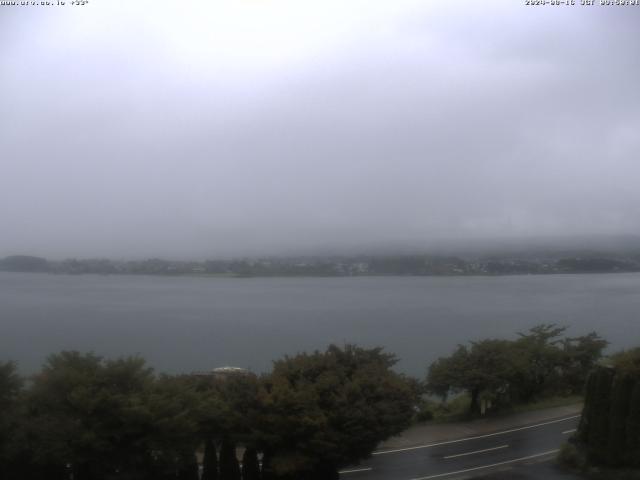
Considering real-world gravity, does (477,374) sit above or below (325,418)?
below

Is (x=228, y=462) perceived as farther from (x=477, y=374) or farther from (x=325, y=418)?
(x=477, y=374)

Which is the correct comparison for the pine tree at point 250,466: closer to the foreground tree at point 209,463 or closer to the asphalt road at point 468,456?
the foreground tree at point 209,463

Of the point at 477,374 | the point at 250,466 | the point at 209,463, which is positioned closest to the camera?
the point at 209,463

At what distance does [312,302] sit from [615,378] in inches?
2326

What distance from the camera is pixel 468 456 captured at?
16.3 metres

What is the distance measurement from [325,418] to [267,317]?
1842 inches

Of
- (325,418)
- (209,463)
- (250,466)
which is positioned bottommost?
(250,466)

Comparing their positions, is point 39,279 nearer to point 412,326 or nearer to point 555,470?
point 412,326

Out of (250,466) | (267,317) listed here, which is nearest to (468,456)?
(250,466)

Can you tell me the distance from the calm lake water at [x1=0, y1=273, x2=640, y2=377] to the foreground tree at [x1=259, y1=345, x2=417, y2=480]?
57.9 ft

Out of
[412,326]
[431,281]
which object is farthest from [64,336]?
[431,281]

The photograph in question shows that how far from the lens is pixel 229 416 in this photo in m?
11.9

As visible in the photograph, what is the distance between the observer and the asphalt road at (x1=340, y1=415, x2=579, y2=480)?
14.9 meters

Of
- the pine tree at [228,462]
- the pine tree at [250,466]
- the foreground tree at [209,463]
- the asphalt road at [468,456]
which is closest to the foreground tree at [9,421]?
the foreground tree at [209,463]
